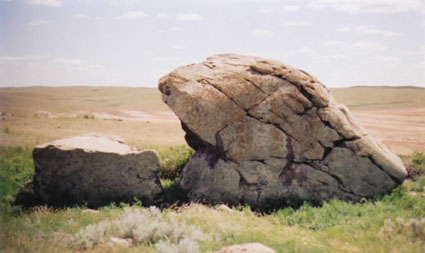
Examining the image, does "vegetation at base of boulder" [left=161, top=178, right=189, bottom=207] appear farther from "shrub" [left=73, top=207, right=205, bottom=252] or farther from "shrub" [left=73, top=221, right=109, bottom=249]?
"shrub" [left=73, top=221, right=109, bottom=249]

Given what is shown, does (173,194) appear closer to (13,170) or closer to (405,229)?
(13,170)

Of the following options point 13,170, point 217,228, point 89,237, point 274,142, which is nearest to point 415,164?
point 274,142

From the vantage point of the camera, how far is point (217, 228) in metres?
8.98

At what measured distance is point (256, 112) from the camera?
46.0 ft

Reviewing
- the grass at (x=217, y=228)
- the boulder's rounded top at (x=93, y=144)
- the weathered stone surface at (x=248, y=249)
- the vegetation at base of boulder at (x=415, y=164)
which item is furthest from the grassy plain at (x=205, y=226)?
the boulder's rounded top at (x=93, y=144)

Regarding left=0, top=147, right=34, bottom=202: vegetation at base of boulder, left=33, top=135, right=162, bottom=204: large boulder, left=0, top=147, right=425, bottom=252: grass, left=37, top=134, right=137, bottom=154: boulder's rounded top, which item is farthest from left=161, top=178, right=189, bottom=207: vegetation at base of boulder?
left=0, top=147, right=34, bottom=202: vegetation at base of boulder

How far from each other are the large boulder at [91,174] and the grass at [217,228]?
0.84 meters

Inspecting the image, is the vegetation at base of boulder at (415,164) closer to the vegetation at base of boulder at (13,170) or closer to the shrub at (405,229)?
the shrub at (405,229)

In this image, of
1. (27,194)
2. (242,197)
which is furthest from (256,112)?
(27,194)

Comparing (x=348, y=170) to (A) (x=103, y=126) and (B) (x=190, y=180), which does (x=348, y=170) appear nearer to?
(B) (x=190, y=180)

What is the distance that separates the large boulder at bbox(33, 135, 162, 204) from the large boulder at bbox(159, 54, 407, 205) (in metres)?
1.94

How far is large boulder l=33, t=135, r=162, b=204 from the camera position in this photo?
41.9 ft

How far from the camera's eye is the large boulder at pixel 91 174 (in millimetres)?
12766

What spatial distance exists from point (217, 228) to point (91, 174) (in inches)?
228
